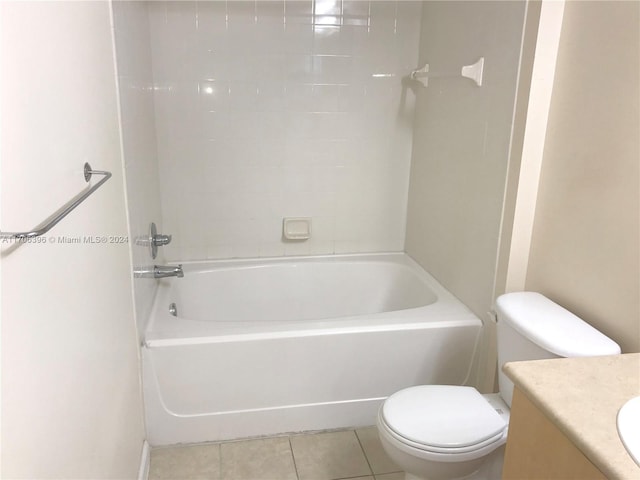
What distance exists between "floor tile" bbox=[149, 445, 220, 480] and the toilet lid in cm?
76

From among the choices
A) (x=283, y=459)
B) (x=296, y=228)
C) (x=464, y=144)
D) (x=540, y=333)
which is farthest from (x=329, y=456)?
(x=464, y=144)

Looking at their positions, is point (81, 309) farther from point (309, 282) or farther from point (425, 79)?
point (425, 79)

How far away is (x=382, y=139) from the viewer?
8.89 ft

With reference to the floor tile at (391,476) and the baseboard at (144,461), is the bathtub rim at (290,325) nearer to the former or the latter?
the baseboard at (144,461)

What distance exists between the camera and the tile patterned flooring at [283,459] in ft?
6.23

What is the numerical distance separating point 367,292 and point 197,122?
4.10 ft

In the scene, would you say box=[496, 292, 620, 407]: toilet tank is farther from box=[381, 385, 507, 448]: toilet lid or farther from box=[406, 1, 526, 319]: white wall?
box=[406, 1, 526, 319]: white wall

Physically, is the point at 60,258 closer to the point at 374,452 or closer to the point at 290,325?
the point at 290,325

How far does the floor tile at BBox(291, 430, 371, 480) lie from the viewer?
1.92 meters

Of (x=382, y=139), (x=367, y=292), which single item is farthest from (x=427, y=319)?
(x=382, y=139)

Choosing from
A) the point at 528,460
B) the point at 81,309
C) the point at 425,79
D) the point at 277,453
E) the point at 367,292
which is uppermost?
the point at 425,79

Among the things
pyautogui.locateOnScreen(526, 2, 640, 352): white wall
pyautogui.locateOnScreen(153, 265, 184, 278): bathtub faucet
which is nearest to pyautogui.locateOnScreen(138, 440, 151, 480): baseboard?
pyautogui.locateOnScreen(153, 265, 184, 278): bathtub faucet

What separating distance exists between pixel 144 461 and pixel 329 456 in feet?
2.28

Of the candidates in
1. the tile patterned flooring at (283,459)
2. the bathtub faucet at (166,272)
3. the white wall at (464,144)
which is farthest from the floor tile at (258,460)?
the white wall at (464,144)
